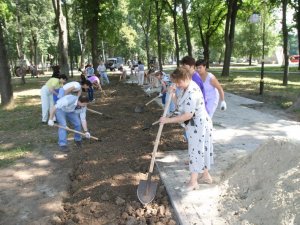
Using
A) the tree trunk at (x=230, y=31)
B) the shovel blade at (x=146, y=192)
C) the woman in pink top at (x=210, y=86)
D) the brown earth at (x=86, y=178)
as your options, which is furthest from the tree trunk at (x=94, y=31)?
the shovel blade at (x=146, y=192)

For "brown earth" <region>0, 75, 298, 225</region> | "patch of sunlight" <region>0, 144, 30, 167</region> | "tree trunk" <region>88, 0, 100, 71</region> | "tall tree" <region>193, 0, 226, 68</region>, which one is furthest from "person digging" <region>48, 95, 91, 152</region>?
"tall tree" <region>193, 0, 226, 68</region>

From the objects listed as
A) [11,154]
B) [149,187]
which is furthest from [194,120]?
[11,154]

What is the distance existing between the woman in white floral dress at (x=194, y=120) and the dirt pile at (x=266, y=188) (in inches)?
21.0

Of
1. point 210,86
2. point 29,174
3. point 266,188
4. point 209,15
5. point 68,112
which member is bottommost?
point 29,174

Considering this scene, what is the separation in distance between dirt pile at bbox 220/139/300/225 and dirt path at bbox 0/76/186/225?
90 centimetres

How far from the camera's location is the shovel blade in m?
5.01

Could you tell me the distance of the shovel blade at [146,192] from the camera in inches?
197

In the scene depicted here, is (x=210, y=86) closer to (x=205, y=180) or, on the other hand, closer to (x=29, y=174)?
(x=205, y=180)

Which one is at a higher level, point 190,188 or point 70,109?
point 70,109

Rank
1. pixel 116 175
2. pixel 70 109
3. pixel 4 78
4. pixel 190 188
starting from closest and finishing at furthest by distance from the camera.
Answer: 1. pixel 190 188
2. pixel 116 175
3. pixel 70 109
4. pixel 4 78

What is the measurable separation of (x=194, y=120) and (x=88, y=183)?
2.18 metres

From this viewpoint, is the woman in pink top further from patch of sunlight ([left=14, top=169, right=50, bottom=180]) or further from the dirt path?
patch of sunlight ([left=14, top=169, right=50, bottom=180])

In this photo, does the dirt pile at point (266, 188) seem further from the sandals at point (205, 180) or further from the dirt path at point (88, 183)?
the dirt path at point (88, 183)

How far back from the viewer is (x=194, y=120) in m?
4.99
